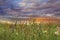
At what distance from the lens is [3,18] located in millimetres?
2471

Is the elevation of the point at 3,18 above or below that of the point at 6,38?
above

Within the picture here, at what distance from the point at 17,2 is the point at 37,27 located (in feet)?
1.53

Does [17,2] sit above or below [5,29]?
above

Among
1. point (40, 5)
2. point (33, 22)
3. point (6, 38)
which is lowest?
point (6, 38)

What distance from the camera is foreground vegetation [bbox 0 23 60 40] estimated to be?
2.22 metres

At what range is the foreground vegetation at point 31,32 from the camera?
2225 mm

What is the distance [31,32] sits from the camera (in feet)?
7.40

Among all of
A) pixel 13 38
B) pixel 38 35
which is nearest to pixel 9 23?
pixel 13 38

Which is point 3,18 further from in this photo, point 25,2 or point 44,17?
point 44,17

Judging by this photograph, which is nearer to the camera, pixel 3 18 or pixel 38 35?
pixel 38 35

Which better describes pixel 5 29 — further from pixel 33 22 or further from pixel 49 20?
pixel 49 20

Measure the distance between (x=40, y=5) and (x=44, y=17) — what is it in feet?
0.57

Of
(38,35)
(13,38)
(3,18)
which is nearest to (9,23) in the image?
(3,18)

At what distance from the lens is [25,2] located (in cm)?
248
